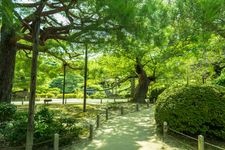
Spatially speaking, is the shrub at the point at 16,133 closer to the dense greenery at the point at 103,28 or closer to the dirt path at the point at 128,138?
the dense greenery at the point at 103,28

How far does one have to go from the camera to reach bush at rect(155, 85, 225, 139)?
10.0m

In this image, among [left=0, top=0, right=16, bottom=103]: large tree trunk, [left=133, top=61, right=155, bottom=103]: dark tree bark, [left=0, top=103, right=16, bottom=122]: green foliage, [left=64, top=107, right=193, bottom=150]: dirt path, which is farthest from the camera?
[left=133, top=61, right=155, bottom=103]: dark tree bark

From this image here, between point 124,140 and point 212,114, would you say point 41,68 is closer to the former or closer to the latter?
point 124,140

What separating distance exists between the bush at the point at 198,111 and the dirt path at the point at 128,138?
2.48 ft

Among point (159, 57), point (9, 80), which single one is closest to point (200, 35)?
point (9, 80)

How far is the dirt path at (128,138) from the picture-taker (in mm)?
9469

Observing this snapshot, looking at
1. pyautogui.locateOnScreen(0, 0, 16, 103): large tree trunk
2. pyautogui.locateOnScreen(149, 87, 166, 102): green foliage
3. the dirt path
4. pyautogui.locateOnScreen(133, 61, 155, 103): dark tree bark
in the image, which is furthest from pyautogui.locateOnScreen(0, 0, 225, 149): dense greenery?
pyautogui.locateOnScreen(149, 87, 166, 102): green foliage

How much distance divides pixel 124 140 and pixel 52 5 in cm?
569

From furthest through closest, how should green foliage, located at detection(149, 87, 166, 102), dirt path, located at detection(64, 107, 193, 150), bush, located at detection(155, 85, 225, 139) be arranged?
green foliage, located at detection(149, 87, 166, 102) < bush, located at detection(155, 85, 225, 139) < dirt path, located at detection(64, 107, 193, 150)

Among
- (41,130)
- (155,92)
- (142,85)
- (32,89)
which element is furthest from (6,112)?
(155,92)

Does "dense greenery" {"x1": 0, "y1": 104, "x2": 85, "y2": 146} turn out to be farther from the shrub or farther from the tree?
the tree

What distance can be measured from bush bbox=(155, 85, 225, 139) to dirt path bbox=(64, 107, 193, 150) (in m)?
0.76

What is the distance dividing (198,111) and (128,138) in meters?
2.63

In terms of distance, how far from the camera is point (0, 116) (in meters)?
11.7
